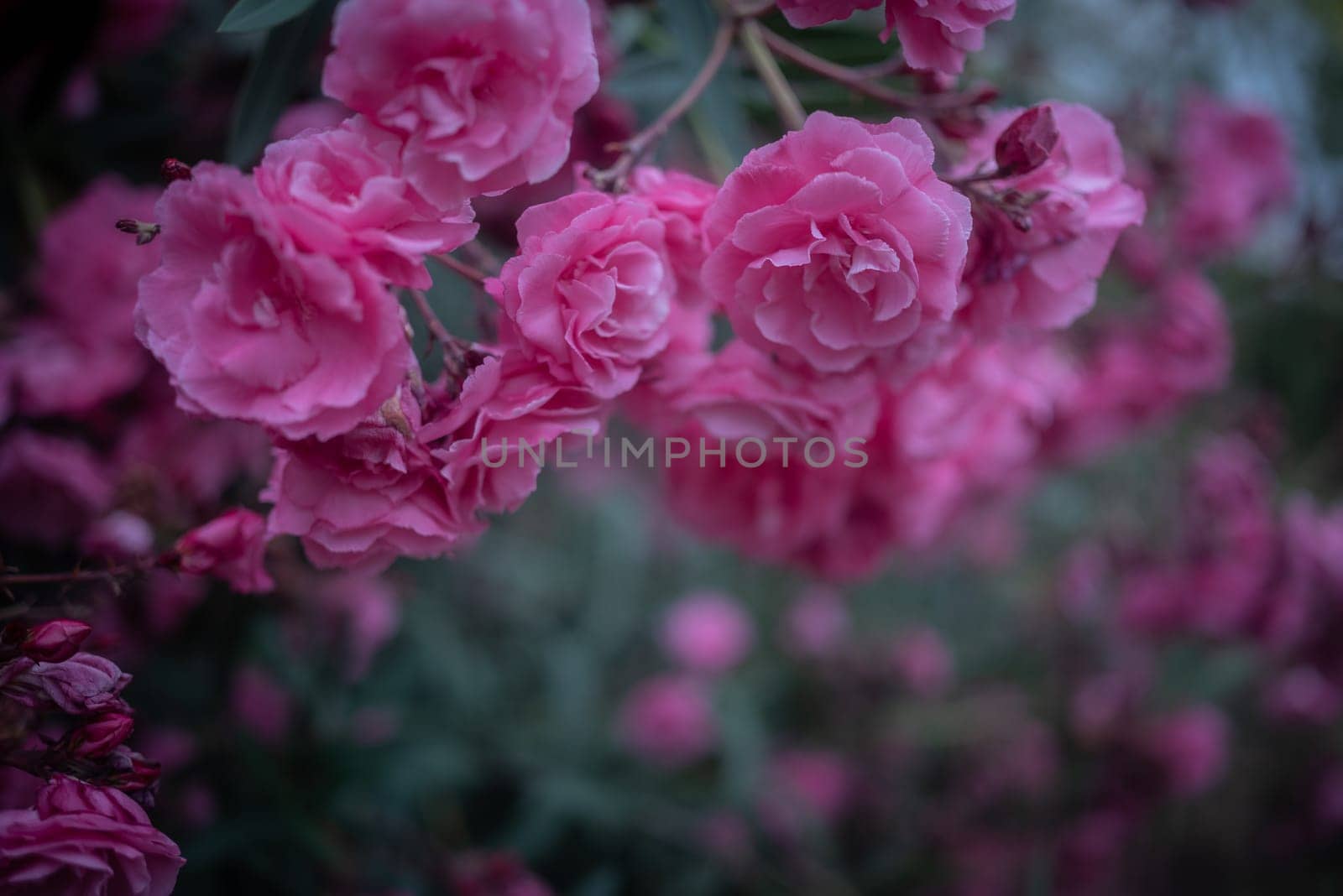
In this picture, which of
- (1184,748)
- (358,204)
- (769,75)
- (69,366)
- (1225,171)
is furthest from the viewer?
(1184,748)

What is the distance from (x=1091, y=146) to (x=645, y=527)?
1.61 metres

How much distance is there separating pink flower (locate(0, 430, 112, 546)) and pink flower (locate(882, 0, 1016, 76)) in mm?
851

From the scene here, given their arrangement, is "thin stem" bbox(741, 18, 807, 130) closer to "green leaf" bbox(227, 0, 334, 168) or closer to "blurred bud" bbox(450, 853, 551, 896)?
"green leaf" bbox(227, 0, 334, 168)

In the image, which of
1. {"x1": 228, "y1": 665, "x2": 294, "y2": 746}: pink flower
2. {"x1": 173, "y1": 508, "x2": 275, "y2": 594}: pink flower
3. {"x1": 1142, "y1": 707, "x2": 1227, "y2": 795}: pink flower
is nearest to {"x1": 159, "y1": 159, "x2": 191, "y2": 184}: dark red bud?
{"x1": 173, "y1": 508, "x2": 275, "y2": 594}: pink flower

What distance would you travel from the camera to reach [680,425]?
705 mm

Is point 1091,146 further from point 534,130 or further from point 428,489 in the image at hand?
point 428,489

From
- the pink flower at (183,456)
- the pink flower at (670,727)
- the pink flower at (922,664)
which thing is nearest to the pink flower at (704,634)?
the pink flower at (670,727)

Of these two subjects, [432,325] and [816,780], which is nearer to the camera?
[432,325]

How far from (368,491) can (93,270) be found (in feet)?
1.94

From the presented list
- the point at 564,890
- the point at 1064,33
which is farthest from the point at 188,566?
the point at 1064,33

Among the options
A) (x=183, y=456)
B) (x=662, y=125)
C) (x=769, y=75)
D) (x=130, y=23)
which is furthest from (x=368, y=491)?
(x=130, y=23)

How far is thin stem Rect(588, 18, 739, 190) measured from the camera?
0.59m

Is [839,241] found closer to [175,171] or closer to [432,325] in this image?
[432,325]

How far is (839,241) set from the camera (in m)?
0.55
